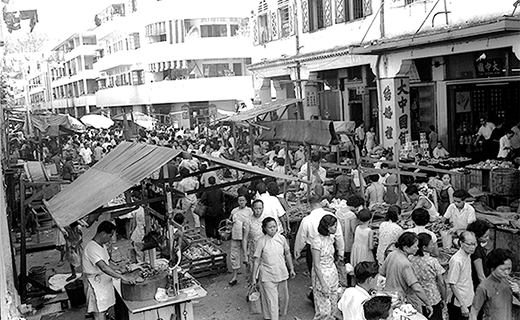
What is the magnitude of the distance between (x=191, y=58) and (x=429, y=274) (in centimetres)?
2985

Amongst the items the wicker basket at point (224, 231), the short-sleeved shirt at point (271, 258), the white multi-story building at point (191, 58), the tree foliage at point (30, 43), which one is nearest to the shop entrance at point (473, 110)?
the wicker basket at point (224, 231)

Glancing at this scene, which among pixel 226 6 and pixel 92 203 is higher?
pixel 226 6

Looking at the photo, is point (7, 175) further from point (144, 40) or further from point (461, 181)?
point (144, 40)

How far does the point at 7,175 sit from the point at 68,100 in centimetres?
5305

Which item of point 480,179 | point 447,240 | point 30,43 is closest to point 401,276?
point 447,240

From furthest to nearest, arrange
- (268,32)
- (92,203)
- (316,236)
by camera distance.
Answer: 1. (268,32)
2. (316,236)
3. (92,203)

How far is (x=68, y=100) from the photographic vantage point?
60.5 metres

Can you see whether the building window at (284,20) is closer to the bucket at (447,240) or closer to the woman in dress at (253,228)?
the woman in dress at (253,228)

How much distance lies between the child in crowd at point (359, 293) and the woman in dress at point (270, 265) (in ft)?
6.30

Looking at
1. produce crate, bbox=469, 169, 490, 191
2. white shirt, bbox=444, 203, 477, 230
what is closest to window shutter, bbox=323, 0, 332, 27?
produce crate, bbox=469, 169, 490, 191

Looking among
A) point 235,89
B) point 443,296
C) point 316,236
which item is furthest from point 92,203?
point 235,89

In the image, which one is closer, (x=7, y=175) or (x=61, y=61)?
(x=7, y=175)

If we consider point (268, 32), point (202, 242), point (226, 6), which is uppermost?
point (226, 6)

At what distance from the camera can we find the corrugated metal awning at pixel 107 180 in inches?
238
